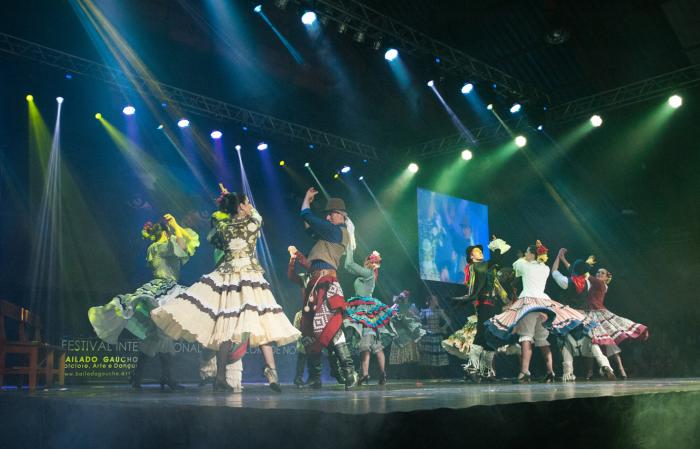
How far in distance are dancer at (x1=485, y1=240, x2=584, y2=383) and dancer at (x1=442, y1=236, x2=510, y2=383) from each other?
6.0 inches

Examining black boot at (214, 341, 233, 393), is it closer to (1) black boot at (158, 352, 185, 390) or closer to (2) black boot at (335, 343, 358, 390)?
(1) black boot at (158, 352, 185, 390)

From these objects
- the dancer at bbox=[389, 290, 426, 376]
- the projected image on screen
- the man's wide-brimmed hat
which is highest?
the projected image on screen

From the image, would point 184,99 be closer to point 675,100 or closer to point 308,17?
point 308,17

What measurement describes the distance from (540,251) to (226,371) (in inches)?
179

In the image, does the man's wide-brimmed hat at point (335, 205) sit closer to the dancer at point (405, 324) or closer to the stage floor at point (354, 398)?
the stage floor at point (354, 398)

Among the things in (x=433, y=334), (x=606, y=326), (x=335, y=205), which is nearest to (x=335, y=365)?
(x=335, y=205)

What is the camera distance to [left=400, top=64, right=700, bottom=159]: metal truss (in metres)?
11.0

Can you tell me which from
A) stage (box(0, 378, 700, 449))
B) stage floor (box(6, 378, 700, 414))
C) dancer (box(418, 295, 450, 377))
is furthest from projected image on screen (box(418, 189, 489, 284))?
stage (box(0, 378, 700, 449))

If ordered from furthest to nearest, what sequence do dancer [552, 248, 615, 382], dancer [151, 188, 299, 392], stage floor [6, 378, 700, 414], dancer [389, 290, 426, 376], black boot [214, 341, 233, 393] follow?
1. dancer [389, 290, 426, 376]
2. dancer [552, 248, 615, 382]
3. black boot [214, 341, 233, 393]
4. dancer [151, 188, 299, 392]
5. stage floor [6, 378, 700, 414]

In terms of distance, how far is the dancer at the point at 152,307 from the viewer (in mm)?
5871

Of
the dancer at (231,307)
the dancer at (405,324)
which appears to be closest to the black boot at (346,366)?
the dancer at (231,307)

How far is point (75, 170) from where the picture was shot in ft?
35.2

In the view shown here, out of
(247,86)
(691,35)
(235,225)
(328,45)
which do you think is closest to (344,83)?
(328,45)

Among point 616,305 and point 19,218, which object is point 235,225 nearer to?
point 19,218
